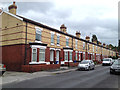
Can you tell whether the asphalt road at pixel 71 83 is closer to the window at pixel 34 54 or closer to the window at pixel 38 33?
the window at pixel 34 54

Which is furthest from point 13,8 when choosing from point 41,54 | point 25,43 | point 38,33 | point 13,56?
point 41,54

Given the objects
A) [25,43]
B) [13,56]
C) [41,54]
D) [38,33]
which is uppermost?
[38,33]

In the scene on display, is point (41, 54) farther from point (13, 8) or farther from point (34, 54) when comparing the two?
point (13, 8)

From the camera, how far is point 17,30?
18312 millimetres

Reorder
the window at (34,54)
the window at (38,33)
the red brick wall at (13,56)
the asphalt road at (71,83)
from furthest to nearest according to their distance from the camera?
the window at (38,33), the window at (34,54), the red brick wall at (13,56), the asphalt road at (71,83)

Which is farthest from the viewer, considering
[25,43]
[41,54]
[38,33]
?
[38,33]

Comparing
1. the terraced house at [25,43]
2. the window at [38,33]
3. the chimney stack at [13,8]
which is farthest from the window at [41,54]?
the chimney stack at [13,8]

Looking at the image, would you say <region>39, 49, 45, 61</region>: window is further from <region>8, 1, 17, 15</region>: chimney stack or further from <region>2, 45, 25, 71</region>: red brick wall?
<region>8, 1, 17, 15</region>: chimney stack

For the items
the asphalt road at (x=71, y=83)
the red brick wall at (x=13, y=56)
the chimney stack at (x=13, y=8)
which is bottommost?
the asphalt road at (x=71, y=83)

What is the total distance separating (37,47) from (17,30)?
12.0 feet

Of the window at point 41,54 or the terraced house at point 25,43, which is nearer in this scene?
the terraced house at point 25,43

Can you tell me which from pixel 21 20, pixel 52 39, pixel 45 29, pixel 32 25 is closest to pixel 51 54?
pixel 52 39

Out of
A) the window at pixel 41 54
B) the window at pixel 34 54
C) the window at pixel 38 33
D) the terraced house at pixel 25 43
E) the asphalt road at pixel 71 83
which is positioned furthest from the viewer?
the window at pixel 38 33

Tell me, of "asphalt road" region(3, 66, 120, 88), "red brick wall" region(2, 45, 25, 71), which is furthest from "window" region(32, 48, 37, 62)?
"asphalt road" region(3, 66, 120, 88)
